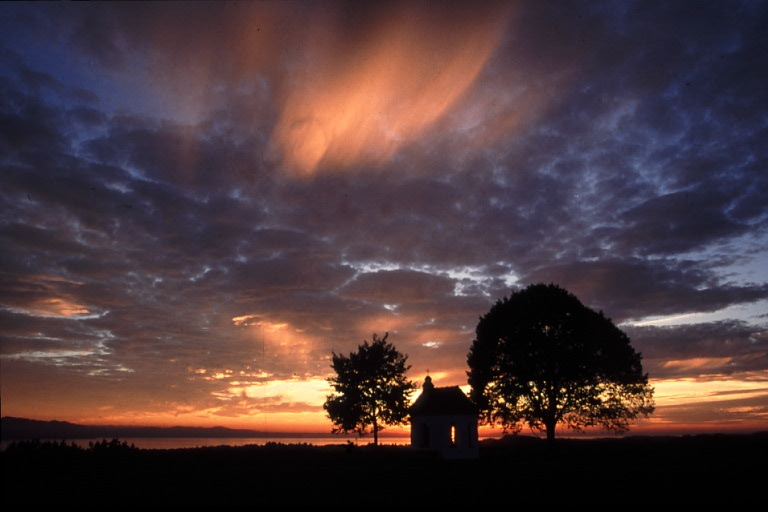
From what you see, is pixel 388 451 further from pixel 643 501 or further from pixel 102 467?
pixel 643 501

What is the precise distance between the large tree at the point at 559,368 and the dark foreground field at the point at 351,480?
582 centimetres

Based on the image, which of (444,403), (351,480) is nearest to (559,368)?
(444,403)

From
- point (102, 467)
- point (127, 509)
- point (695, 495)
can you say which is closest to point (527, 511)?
point (695, 495)

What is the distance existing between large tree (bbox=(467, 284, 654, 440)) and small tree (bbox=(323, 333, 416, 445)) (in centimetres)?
1083

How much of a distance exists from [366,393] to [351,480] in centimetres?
2829

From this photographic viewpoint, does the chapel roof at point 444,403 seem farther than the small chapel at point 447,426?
Yes

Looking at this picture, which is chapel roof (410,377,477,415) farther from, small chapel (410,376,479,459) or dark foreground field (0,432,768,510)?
dark foreground field (0,432,768,510)

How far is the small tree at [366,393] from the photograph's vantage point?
5412 centimetres

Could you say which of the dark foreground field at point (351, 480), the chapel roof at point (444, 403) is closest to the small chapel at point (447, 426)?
the chapel roof at point (444, 403)

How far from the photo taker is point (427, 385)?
182 feet

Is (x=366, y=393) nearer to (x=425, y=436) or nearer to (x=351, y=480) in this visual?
(x=425, y=436)

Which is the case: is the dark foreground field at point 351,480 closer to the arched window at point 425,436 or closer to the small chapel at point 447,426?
the small chapel at point 447,426

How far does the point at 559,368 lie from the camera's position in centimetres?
4366

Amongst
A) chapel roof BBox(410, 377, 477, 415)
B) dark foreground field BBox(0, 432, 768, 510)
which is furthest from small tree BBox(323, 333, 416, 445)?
dark foreground field BBox(0, 432, 768, 510)
